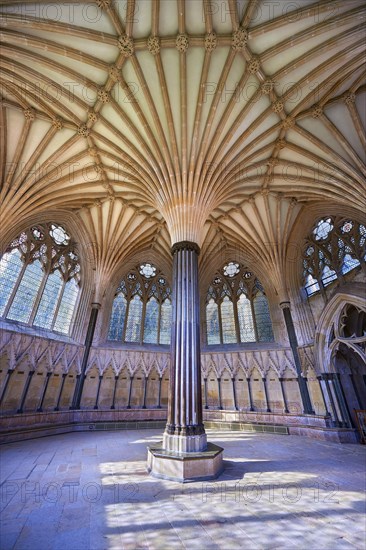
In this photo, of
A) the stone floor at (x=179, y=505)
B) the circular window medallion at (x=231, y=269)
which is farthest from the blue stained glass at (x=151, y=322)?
the stone floor at (x=179, y=505)

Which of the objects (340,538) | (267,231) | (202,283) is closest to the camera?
Result: (340,538)

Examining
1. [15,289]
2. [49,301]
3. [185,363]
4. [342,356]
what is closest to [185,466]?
[185,363]

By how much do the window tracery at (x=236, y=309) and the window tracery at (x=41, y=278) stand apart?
8652mm

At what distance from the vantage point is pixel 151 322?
1647 centimetres

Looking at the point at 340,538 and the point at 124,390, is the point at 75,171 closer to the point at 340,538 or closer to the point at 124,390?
the point at 124,390

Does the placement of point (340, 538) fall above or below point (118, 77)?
below

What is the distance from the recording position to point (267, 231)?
599 inches

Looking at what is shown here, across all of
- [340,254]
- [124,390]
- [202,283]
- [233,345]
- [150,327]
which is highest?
[202,283]

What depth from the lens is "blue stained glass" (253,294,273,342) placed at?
1511 cm

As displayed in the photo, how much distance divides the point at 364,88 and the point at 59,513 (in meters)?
14.4

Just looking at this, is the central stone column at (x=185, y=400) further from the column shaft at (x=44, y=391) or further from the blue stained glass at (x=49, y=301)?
the blue stained glass at (x=49, y=301)

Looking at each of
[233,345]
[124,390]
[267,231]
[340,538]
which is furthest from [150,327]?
[340,538]

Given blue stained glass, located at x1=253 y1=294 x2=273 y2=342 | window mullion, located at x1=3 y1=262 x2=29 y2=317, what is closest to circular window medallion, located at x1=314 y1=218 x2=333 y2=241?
blue stained glass, located at x1=253 y1=294 x2=273 y2=342

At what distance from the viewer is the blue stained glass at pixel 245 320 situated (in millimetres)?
15550
